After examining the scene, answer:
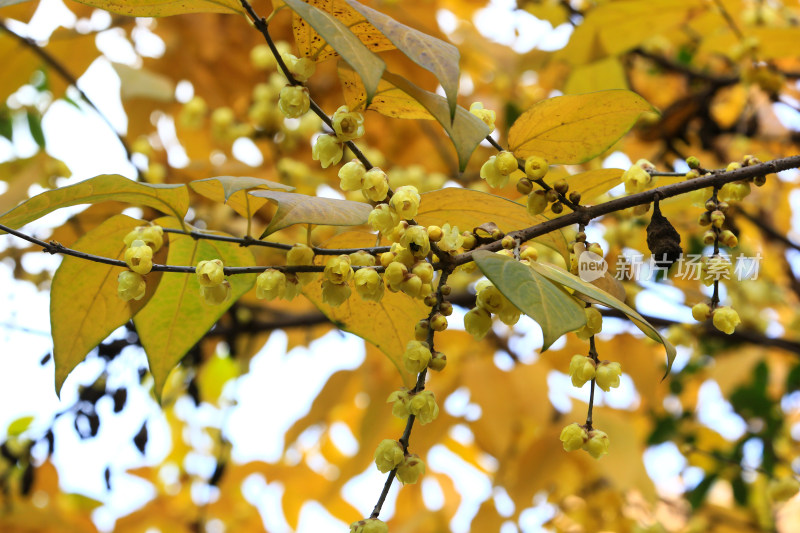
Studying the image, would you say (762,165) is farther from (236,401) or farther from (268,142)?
(236,401)

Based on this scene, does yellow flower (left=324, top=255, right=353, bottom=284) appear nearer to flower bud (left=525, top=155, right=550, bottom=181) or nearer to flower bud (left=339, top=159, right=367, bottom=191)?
flower bud (left=339, top=159, right=367, bottom=191)

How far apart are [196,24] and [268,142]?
450 mm

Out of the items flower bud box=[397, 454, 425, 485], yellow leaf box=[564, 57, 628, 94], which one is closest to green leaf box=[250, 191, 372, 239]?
flower bud box=[397, 454, 425, 485]

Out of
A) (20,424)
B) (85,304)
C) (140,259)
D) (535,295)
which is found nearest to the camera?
(535,295)

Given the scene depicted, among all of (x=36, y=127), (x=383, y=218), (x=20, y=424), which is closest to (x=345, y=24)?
(x=383, y=218)

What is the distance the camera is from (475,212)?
71 centimetres

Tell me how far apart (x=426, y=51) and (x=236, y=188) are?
7.6 inches

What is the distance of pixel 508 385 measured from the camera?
169 cm

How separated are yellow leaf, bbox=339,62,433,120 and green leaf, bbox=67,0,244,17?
12cm

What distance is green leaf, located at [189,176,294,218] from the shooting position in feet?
1.98

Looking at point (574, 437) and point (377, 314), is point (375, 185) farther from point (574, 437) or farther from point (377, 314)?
point (574, 437)

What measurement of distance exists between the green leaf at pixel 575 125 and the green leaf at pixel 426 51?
0.15m

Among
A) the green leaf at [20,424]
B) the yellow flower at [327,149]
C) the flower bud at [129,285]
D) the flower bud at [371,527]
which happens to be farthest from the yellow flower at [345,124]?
the green leaf at [20,424]

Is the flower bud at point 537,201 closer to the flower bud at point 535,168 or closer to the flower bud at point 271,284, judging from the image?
the flower bud at point 535,168
